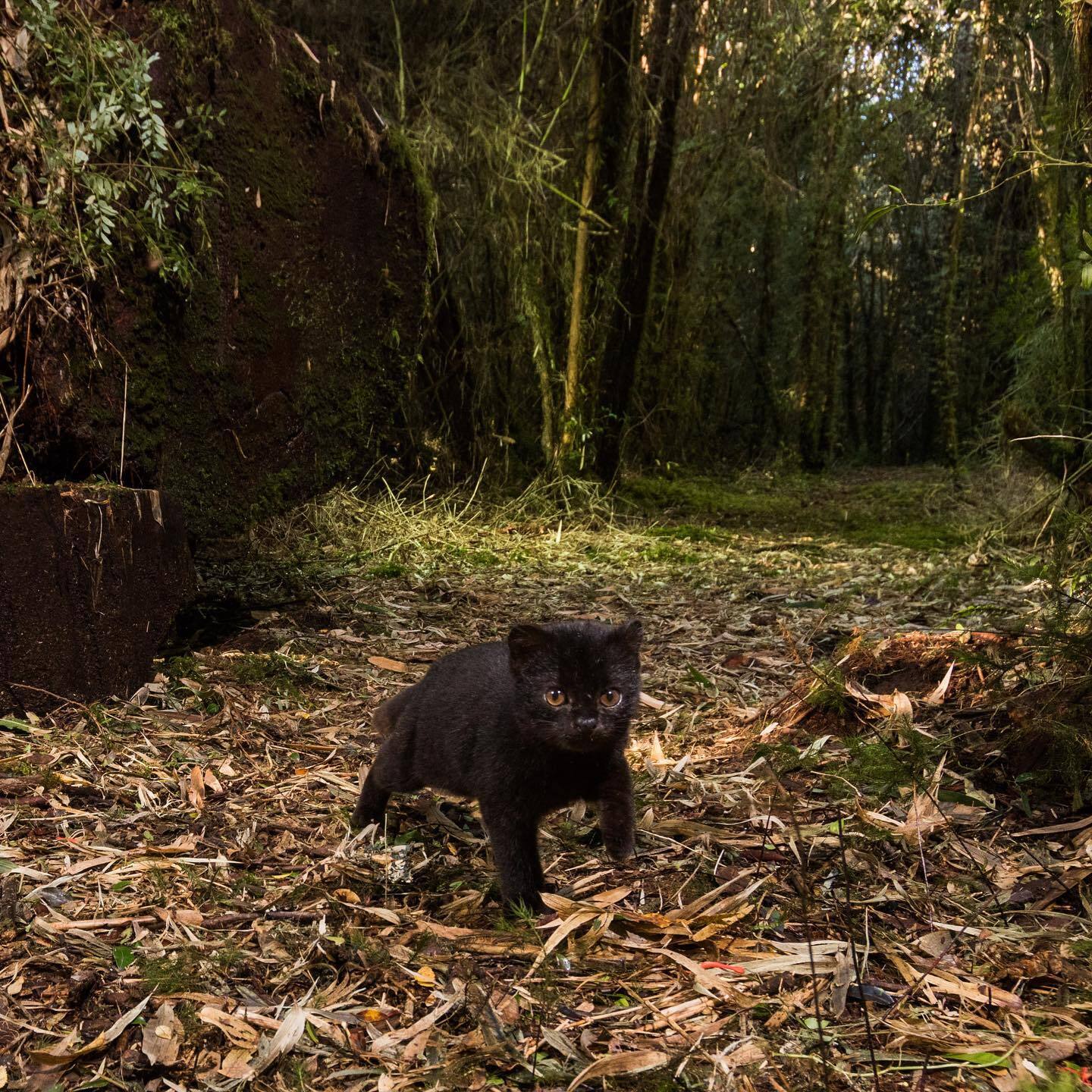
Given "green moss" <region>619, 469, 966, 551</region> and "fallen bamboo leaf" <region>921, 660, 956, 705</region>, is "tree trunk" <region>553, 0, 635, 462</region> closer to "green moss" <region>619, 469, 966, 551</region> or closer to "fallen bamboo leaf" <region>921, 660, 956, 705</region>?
"green moss" <region>619, 469, 966, 551</region>

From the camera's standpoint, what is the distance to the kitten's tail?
304 centimetres

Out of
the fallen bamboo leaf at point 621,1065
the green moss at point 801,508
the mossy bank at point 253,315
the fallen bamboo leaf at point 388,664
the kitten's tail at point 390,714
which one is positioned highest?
the mossy bank at point 253,315

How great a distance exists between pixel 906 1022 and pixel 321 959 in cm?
116

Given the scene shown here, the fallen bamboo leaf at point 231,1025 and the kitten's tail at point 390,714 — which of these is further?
the kitten's tail at point 390,714

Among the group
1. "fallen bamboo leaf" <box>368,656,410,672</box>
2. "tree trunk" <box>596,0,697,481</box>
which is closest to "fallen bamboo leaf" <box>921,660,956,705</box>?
"fallen bamboo leaf" <box>368,656,410,672</box>

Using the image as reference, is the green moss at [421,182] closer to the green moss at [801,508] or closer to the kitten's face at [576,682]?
the green moss at [801,508]

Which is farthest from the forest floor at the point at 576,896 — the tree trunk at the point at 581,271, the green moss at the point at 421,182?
the tree trunk at the point at 581,271

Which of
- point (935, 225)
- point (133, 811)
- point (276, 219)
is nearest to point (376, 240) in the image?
point (276, 219)

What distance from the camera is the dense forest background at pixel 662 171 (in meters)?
7.39

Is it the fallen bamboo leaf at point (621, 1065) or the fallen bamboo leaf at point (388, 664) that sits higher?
the fallen bamboo leaf at point (388, 664)

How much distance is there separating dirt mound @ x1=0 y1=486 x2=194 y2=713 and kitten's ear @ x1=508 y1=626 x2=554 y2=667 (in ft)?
5.80

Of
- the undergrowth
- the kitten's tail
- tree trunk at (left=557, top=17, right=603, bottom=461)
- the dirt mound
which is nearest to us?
the kitten's tail

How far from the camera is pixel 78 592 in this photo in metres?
3.48

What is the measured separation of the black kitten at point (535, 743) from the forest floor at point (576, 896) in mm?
153
